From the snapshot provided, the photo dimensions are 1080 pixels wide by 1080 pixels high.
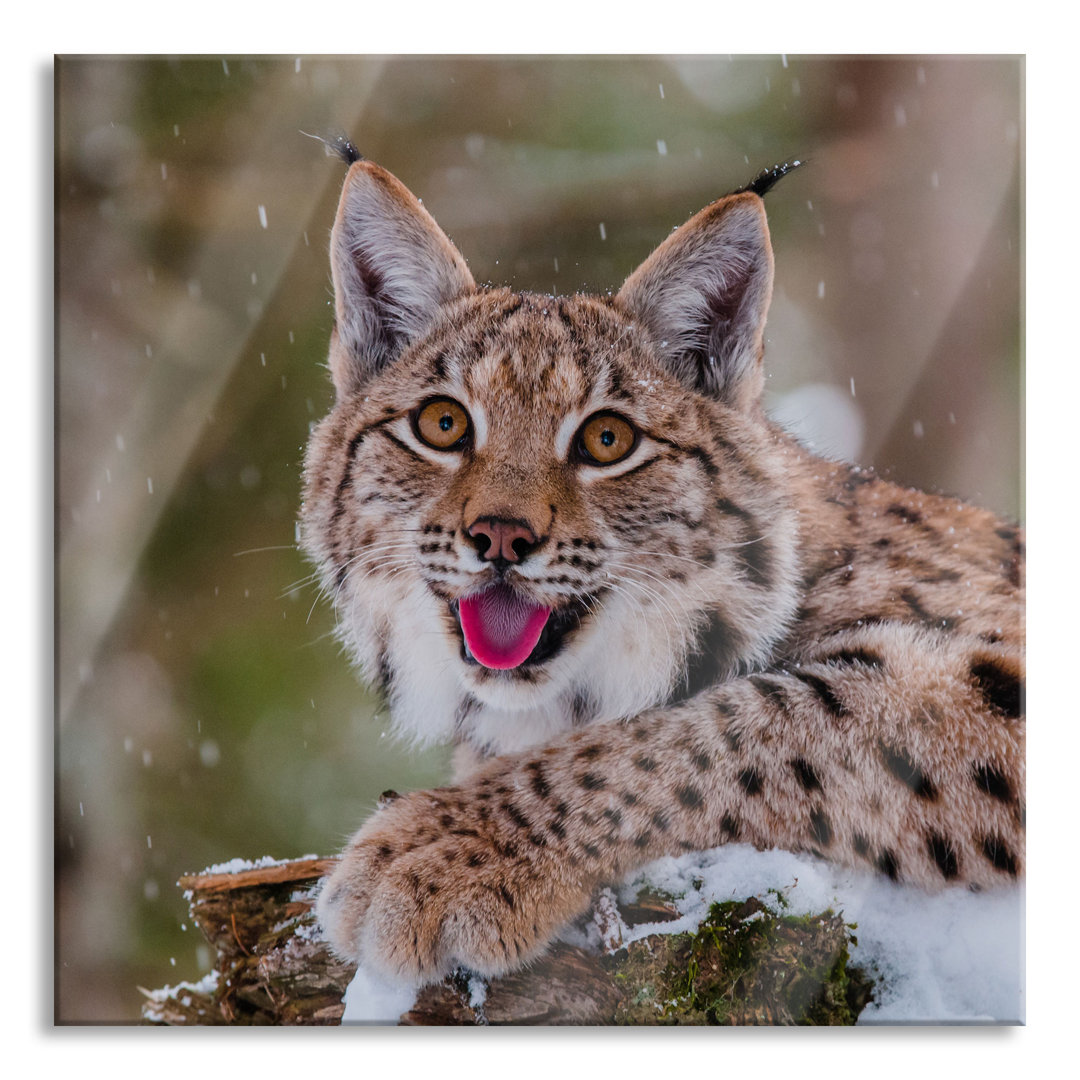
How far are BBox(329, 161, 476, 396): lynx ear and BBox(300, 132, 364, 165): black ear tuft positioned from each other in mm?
123

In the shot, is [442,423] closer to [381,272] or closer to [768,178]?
[381,272]

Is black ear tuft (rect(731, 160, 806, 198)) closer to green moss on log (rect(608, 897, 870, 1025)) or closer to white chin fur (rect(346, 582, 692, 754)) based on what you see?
white chin fur (rect(346, 582, 692, 754))

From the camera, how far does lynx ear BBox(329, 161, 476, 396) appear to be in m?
3.24

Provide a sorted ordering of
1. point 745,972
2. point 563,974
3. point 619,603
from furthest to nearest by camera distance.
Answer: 1. point 745,972
2. point 619,603
3. point 563,974

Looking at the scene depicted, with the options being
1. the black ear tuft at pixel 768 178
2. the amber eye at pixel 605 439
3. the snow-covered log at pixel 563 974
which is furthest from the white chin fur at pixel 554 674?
the black ear tuft at pixel 768 178

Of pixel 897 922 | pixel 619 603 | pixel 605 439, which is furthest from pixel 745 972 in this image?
pixel 605 439

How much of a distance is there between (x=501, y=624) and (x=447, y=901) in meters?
0.72

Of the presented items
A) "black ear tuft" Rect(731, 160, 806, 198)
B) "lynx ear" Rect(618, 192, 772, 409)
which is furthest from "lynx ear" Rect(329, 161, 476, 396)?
"black ear tuft" Rect(731, 160, 806, 198)

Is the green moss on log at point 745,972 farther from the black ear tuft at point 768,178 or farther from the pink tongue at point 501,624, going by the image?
the black ear tuft at point 768,178

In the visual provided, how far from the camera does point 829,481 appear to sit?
3.31m

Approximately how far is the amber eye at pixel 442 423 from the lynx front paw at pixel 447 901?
Answer: 3.36 feet

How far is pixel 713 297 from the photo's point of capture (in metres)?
3.16

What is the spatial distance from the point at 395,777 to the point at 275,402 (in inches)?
48.1
